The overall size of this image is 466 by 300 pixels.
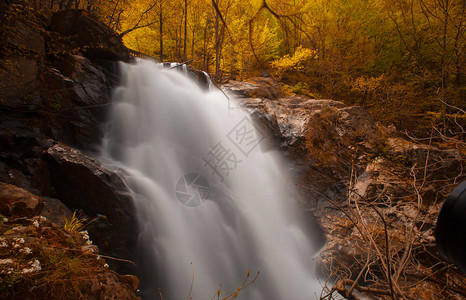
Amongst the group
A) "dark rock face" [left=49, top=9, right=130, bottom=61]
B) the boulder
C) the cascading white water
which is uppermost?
"dark rock face" [left=49, top=9, right=130, bottom=61]

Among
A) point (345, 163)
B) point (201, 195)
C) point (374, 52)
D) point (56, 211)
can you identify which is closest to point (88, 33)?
point (56, 211)

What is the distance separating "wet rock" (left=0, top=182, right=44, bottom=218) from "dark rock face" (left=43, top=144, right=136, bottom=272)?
A: 121 centimetres

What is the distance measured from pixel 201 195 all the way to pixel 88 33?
6.26 meters

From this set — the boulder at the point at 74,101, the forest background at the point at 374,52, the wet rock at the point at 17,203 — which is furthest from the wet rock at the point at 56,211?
the forest background at the point at 374,52

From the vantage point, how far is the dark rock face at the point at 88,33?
18.8ft

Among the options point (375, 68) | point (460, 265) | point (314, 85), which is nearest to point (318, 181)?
point (460, 265)

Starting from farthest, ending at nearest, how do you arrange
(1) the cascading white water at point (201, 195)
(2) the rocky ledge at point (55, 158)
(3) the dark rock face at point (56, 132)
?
(1) the cascading white water at point (201, 195)
(3) the dark rock face at point (56, 132)
(2) the rocky ledge at point (55, 158)

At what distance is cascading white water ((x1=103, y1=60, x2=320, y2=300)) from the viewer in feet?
13.2

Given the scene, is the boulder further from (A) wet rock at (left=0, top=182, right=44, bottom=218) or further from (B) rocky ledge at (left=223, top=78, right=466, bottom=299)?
(B) rocky ledge at (left=223, top=78, right=466, bottom=299)

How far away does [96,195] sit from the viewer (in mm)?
3666

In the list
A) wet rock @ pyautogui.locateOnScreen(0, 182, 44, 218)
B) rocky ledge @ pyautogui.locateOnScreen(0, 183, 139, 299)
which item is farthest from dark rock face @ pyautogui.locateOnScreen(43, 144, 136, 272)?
rocky ledge @ pyautogui.locateOnScreen(0, 183, 139, 299)

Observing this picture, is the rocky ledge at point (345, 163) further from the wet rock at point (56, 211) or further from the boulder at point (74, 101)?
the wet rock at point (56, 211)

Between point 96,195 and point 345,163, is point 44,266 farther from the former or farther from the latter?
point 345,163

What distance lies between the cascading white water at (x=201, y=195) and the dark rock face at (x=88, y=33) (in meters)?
0.92
